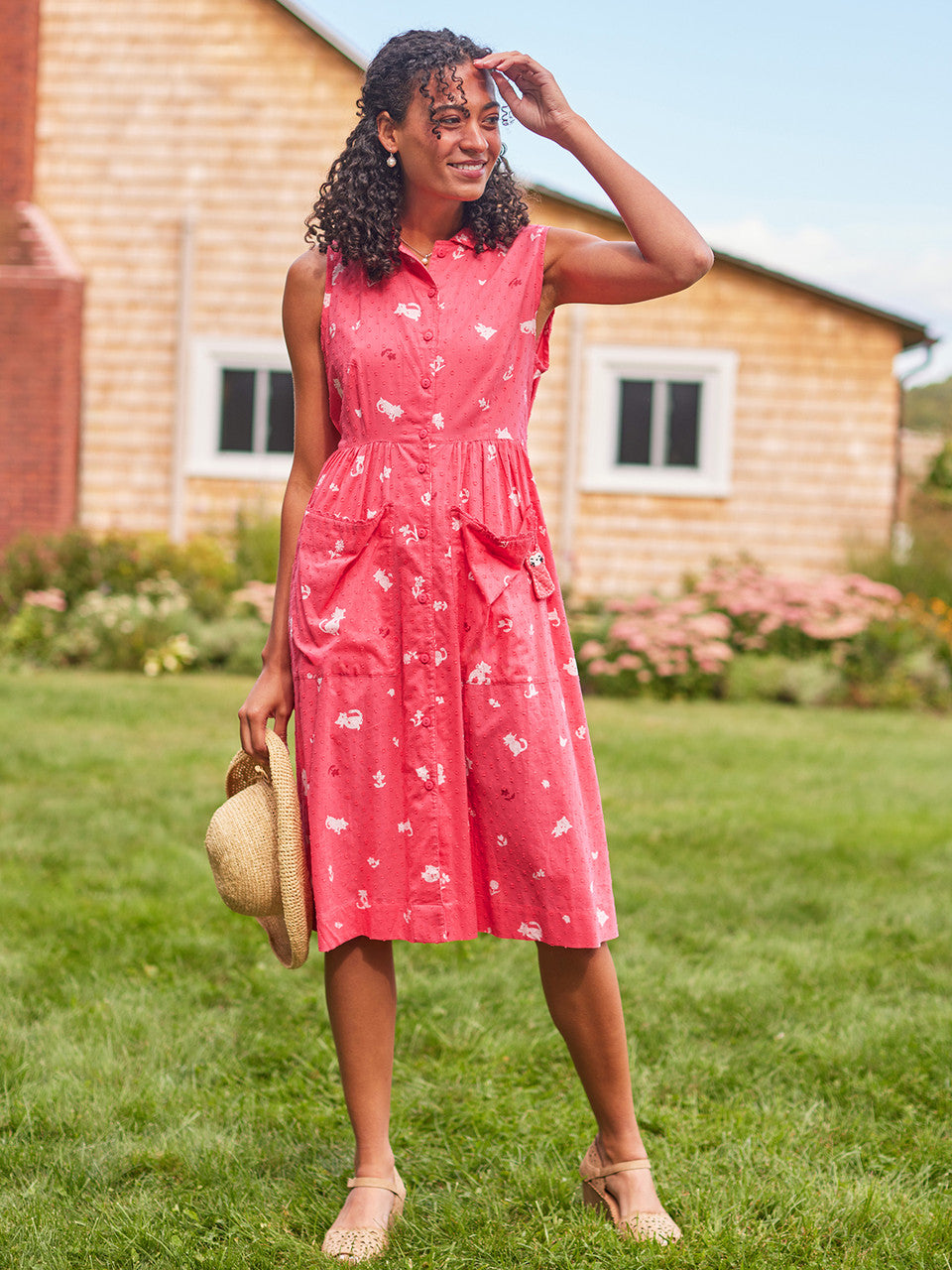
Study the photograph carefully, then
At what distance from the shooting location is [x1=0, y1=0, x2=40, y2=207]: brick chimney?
1141cm

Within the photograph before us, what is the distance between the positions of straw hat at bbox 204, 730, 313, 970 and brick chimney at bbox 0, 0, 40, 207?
36.1 ft

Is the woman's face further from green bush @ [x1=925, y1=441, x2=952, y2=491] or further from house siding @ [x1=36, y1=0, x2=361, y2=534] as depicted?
green bush @ [x1=925, y1=441, x2=952, y2=491]

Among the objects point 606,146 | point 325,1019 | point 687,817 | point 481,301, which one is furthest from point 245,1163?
point 687,817

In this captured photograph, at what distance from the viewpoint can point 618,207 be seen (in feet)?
6.76

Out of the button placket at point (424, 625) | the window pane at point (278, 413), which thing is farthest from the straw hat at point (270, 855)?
the window pane at point (278, 413)

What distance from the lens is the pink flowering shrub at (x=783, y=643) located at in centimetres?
926

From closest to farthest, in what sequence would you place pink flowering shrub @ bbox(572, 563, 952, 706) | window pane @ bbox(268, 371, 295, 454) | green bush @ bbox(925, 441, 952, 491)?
pink flowering shrub @ bbox(572, 563, 952, 706) → window pane @ bbox(268, 371, 295, 454) → green bush @ bbox(925, 441, 952, 491)

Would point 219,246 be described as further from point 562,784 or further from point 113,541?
point 562,784

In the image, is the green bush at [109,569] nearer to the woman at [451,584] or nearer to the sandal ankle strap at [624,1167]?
the woman at [451,584]

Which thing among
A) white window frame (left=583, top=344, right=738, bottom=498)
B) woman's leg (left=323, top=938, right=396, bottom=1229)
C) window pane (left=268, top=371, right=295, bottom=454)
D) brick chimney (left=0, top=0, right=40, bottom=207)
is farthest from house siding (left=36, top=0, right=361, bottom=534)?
woman's leg (left=323, top=938, right=396, bottom=1229)

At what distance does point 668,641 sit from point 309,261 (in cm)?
736

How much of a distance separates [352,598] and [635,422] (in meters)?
9.73

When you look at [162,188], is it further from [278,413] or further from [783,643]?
[783,643]

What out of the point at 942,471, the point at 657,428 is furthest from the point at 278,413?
the point at 942,471
